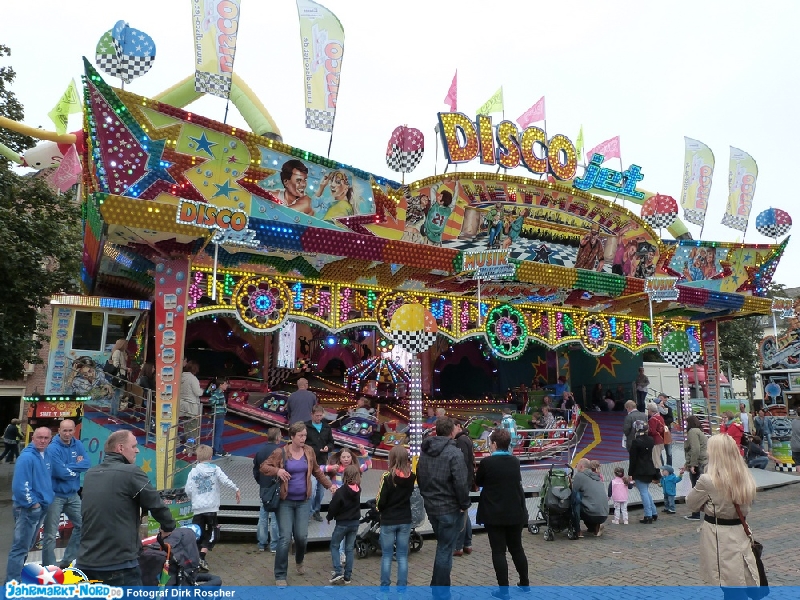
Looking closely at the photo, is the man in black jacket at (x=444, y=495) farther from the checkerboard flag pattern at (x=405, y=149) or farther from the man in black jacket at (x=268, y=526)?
the checkerboard flag pattern at (x=405, y=149)

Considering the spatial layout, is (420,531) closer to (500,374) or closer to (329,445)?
(329,445)

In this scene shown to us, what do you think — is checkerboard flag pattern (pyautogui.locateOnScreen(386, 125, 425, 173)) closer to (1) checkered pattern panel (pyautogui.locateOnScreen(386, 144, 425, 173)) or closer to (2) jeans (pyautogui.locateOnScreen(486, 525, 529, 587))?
(1) checkered pattern panel (pyautogui.locateOnScreen(386, 144, 425, 173))

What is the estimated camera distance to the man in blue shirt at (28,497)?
17.9 feet

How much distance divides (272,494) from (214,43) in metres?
7.23

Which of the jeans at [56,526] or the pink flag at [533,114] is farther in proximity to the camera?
the pink flag at [533,114]

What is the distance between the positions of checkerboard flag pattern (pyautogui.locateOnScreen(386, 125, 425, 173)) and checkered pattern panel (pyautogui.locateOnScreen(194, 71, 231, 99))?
12.6 feet

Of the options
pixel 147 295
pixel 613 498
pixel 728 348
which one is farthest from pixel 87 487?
pixel 728 348

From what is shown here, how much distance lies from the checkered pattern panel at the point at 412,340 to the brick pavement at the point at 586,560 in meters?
3.99

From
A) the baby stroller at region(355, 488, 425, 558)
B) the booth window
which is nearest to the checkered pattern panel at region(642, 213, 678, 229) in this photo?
the baby stroller at region(355, 488, 425, 558)

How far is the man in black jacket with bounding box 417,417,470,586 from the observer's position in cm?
529

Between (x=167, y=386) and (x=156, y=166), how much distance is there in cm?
347

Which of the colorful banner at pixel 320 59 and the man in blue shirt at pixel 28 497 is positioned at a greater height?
the colorful banner at pixel 320 59

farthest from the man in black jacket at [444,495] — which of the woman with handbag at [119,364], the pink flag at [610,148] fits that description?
the pink flag at [610,148]

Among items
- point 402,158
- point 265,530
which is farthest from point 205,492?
point 402,158
